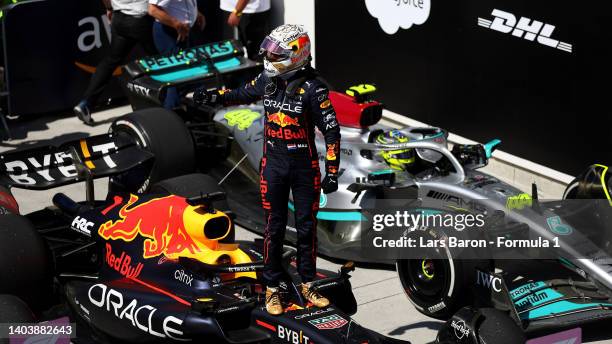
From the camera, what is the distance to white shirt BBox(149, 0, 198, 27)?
10531mm

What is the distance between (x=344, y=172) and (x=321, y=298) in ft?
6.98

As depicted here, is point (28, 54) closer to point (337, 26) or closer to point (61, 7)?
point (61, 7)

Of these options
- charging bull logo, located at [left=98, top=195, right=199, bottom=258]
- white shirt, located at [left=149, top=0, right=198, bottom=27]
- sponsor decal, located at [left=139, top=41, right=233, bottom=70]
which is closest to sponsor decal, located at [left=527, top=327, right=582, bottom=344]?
charging bull logo, located at [left=98, top=195, right=199, bottom=258]

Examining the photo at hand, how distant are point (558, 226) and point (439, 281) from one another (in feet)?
2.90

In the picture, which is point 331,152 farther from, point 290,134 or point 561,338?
point 561,338

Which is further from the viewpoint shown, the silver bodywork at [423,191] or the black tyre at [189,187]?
the black tyre at [189,187]

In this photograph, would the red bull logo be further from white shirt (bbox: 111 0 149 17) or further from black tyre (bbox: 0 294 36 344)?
white shirt (bbox: 111 0 149 17)

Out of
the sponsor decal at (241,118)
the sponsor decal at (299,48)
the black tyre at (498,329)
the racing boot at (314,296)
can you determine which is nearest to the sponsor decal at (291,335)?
the racing boot at (314,296)

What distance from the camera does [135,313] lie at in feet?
20.6

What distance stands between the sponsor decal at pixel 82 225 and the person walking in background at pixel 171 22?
370 centimetres

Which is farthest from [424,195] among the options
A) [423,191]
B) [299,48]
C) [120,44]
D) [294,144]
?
[120,44]

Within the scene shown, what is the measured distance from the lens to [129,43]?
432 inches

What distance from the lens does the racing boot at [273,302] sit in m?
6.06

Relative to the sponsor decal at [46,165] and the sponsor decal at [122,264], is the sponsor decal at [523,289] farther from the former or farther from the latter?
the sponsor decal at [46,165]
